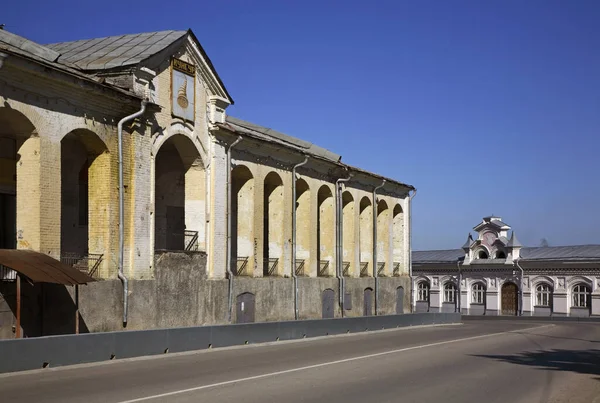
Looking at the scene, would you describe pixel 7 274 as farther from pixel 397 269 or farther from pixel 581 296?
pixel 581 296

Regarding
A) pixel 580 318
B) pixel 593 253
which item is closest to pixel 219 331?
pixel 580 318

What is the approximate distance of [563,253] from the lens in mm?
63688

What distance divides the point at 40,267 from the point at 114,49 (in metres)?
10.1

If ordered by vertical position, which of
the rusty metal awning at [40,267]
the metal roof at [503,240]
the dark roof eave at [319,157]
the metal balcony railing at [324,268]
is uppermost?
the dark roof eave at [319,157]

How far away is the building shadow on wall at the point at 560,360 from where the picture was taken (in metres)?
19.0

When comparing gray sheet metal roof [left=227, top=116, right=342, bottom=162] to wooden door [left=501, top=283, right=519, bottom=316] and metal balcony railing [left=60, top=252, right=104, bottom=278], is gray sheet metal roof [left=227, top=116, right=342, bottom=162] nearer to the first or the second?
metal balcony railing [left=60, top=252, right=104, bottom=278]

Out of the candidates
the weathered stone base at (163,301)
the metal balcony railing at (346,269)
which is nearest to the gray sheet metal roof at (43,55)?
the weathered stone base at (163,301)

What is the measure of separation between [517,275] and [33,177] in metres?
50.3

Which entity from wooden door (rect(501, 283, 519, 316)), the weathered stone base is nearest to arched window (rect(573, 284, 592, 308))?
wooden door (rect(501, 283, 519, 316))

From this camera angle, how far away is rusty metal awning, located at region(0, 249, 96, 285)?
17891 millimetres

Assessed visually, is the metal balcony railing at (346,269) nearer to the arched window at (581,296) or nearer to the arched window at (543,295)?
the arched window at (581,296)

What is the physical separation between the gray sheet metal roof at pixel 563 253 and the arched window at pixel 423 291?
371 inches

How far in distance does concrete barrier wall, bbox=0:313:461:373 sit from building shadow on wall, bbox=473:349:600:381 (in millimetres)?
7786

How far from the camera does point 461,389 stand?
1427 centimetres
